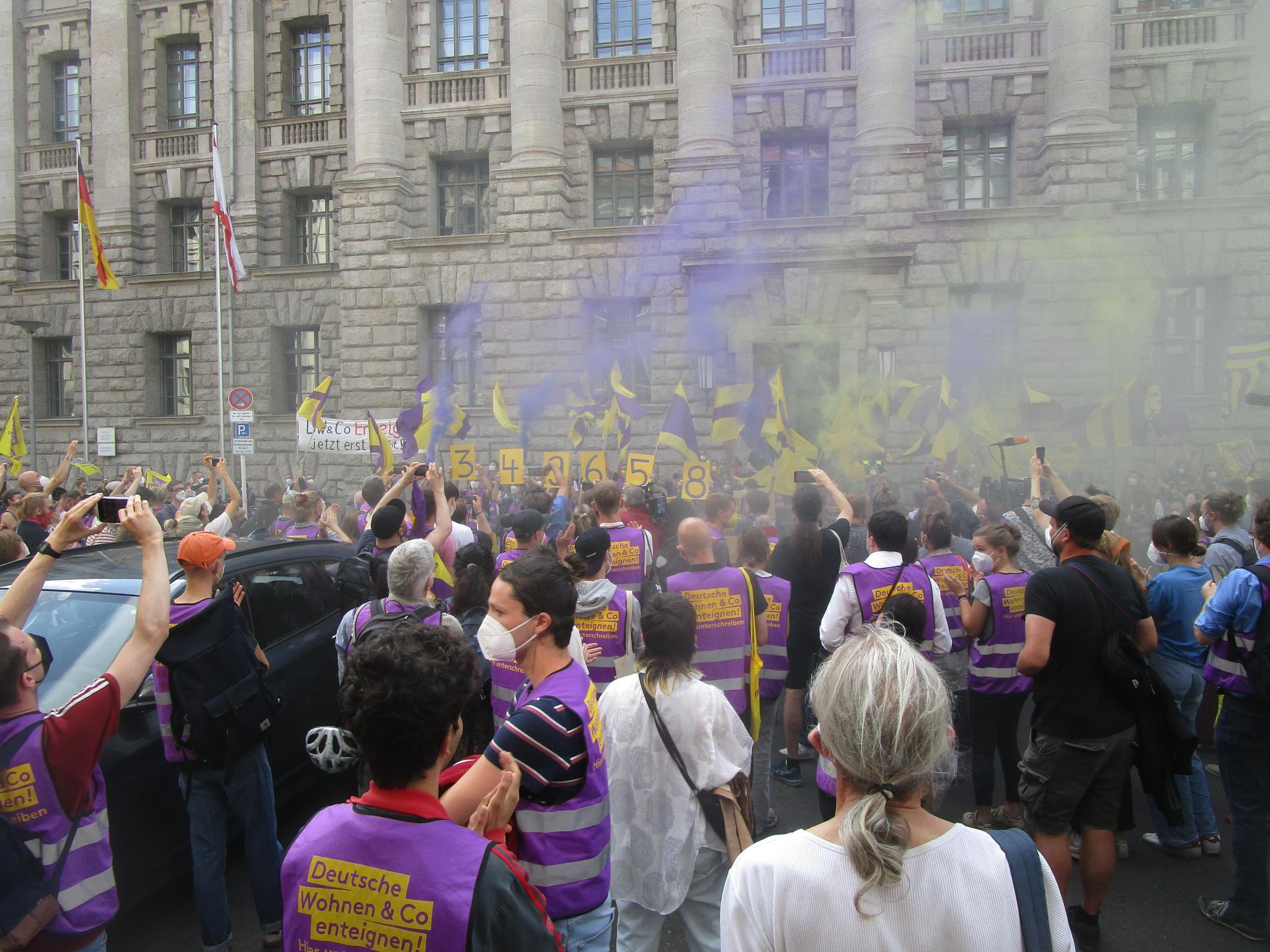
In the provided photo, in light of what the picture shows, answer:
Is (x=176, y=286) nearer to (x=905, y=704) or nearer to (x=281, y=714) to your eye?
(x=281, y=714)

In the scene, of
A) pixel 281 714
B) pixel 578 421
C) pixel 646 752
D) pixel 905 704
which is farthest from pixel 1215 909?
pixel 578 421

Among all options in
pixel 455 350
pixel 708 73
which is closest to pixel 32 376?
pixel 455 350

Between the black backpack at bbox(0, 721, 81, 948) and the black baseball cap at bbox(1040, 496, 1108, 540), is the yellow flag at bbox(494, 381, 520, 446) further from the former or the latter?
the black backpack at bbox(0, 721, 81, 948)

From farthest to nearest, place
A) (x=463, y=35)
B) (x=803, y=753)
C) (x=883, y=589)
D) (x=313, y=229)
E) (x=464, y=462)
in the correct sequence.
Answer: (x=313, y=229), (x=463, y=35), (x=464, y=462), (x=803, y=753), (x=883, y=589)

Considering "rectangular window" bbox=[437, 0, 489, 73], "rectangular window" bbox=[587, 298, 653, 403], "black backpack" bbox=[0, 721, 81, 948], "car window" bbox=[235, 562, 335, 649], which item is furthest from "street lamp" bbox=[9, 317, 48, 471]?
"black backpack" bbox=[0, 721, 81, 948]

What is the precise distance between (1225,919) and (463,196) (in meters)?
18.6

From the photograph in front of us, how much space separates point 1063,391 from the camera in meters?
15.4

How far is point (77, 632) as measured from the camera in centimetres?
372

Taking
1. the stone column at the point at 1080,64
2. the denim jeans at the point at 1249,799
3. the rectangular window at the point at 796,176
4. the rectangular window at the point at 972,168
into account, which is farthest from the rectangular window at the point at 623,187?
the denim jeans at the point at 1249,799

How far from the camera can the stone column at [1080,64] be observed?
15016mm

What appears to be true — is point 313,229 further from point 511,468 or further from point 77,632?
point 77,632

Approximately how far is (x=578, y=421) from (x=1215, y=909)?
11.5 metres

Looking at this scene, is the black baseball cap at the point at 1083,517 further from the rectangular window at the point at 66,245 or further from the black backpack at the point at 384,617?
the rectangular window at the point at 66,245

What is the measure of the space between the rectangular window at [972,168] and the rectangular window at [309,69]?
1532 centimetres
